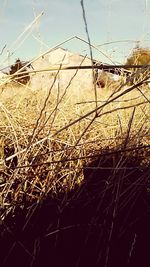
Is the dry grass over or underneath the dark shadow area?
over

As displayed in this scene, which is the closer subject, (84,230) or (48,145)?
(84,230)

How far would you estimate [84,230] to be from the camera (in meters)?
0.87

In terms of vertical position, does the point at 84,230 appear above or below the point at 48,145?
below

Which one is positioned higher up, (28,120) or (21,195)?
(28,120)

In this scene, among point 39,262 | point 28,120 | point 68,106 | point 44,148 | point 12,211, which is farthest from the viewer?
point 68,106

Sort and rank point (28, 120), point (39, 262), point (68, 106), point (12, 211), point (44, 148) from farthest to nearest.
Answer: point (68, 106), point (28, 120), point (44, 148), point (12, 211), point (39, 262)

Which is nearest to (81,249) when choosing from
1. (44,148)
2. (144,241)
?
(144,241)

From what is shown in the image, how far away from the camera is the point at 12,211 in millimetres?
929

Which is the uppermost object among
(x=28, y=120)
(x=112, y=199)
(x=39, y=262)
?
(x=28, y=120)

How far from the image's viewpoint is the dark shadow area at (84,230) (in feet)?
2.67

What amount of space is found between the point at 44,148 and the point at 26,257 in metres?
0.40

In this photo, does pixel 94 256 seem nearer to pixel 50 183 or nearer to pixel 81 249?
pixel 81 249

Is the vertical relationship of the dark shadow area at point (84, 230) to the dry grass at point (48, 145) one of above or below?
below

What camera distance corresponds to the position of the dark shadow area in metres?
0.81
